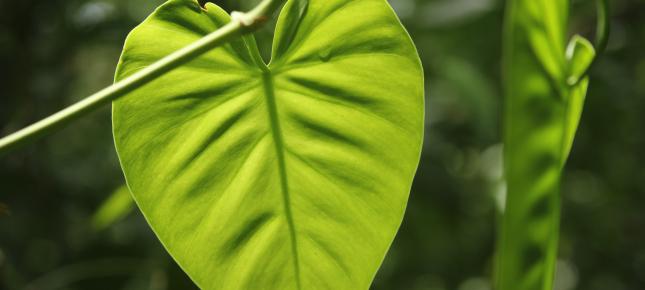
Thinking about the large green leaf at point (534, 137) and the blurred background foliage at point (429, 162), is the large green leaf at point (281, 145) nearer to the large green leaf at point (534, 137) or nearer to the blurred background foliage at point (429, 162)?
the large green leaf at point (534, 137)

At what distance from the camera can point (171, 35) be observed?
1.44 feet

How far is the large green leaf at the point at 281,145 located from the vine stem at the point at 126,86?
0.09 m

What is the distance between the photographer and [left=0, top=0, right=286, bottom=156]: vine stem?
31 centimetres

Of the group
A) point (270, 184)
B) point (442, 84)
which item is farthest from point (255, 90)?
point (442, 84)

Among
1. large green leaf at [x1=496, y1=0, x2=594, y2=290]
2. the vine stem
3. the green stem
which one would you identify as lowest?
large green leaf at [x1=496, y1=0, x2=594, y2=290]

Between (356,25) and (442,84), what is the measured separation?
1.29m

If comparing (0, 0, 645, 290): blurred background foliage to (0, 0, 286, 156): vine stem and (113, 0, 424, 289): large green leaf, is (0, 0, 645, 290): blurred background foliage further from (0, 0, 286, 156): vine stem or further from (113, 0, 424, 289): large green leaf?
(0, 0, 286, 156): vine stem

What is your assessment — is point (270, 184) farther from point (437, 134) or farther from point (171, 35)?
point (437, 134)

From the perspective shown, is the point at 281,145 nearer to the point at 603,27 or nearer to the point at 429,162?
the point at 603,27

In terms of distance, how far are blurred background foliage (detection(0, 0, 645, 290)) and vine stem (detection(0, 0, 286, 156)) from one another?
917mm

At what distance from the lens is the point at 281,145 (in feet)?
1.52

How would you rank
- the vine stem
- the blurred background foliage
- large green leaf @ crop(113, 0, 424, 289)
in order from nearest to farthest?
the vine stem < large green leaf @ crop(113, 0, 424, 289) < the blurred background foliage

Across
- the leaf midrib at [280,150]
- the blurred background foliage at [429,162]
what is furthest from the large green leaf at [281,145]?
the blurred background foliage at [429,162]

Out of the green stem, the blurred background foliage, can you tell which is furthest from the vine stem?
the blurred background foliage
